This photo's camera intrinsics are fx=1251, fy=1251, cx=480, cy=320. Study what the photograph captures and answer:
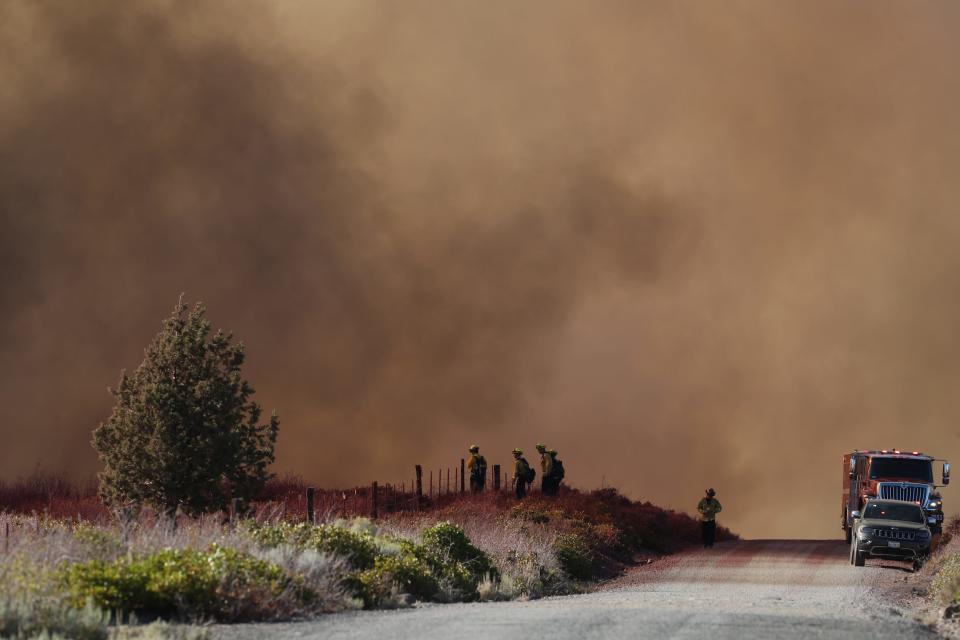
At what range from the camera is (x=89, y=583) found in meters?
15.6

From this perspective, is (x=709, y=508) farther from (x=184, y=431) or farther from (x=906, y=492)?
(x=184, y=431)

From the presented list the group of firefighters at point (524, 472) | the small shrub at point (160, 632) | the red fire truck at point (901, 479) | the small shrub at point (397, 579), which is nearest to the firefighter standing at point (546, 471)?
the group of firefighters at point (524, 472)

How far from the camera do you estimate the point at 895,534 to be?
32656 mm

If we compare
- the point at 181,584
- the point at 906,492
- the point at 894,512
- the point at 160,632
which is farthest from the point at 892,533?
the point at 160,632

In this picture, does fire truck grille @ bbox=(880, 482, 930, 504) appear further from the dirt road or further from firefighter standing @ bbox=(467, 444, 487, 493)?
firefighter standing @ bbox=(467, 444, 487, 493)

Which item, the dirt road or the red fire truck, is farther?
the red fire truck

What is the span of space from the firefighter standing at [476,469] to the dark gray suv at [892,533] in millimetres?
17372

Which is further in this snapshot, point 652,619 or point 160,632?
point 652,619

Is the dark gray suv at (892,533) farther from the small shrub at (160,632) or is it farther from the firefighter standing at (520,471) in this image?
the small shrub at (160,632)

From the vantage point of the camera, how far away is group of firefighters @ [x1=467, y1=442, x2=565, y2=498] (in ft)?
152

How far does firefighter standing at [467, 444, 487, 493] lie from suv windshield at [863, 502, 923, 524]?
17.7 m

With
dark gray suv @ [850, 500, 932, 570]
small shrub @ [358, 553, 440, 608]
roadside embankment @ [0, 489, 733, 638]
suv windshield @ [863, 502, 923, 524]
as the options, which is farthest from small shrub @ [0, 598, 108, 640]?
suv windshield @ [863, 502, 923, 524]

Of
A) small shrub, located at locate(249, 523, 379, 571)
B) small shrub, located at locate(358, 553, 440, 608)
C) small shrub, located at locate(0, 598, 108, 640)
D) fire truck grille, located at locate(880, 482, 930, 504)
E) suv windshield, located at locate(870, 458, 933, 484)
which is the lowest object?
small shrub, located at locate(0, 598, 108, 640)

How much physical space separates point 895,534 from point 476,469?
19.0 m
